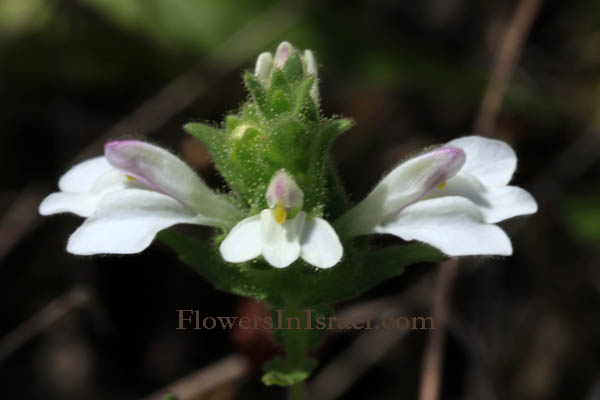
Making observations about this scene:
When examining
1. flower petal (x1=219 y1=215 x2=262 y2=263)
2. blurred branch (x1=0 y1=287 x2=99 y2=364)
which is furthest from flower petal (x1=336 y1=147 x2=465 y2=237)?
blurred branch (x1=0 y1=287 x2=99 y2=364)

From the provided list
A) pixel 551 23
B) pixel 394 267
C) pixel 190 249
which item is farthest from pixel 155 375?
pixel 551 23

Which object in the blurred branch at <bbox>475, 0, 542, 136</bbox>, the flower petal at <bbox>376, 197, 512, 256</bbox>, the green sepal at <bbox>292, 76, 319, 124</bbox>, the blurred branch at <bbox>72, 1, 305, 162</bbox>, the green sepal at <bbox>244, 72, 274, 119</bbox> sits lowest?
the flower petal at <bbox>376, 197, 512, 256</bbox>

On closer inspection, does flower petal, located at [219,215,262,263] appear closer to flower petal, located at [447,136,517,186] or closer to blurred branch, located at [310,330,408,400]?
flower petal, located at [447,136,517,186]

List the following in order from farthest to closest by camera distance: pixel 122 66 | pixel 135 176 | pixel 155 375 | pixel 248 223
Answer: pixel 122 66 < pixel 155 375 < pixel 135 176 < pixel 248 223

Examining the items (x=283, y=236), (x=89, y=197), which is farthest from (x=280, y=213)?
(x=89, y=197)

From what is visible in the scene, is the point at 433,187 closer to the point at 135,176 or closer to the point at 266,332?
the point at 135,176

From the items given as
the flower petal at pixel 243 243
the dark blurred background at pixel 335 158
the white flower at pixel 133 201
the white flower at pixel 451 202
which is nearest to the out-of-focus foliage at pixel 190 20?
the dark blurred background at pixel 335 158
